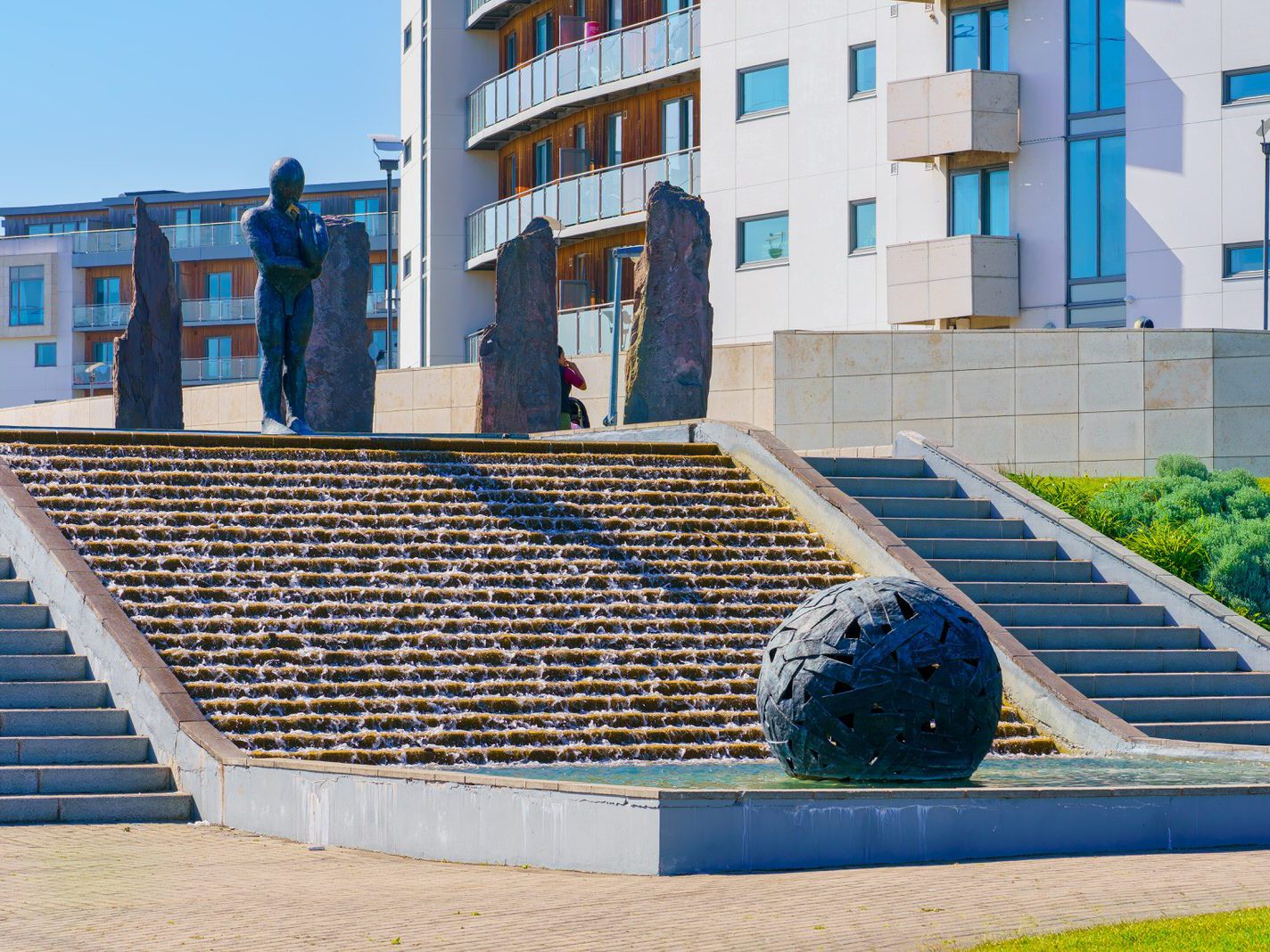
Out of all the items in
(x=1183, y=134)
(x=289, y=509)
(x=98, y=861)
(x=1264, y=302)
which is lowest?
(x=98, y=861)

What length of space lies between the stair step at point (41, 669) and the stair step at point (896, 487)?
7.91 m

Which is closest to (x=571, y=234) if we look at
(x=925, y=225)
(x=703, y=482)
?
(x=925, y=225)

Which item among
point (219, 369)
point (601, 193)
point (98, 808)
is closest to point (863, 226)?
point (601, 193)

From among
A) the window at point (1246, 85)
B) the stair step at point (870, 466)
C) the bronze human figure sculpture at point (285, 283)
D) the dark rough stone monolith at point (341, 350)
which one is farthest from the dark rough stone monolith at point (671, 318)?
the window at point (1246, 85)

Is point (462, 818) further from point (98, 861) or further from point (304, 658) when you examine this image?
point (304, 658)

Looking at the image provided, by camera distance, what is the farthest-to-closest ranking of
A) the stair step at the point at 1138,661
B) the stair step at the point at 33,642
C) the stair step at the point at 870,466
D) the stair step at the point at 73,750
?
the stair step at the point at 870,466
the stair step at the point at 1138,661
the stair step at the point at 33,642
the stair step at the point at 73,750

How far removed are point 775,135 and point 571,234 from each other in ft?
20.4

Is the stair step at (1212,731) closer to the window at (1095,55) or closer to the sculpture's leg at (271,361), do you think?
the sculpture's leg at (271,361)

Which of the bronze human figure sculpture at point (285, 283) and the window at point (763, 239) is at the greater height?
the window at point (763, 239)

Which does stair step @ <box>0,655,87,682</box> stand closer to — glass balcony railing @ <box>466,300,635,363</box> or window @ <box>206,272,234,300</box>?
glass balcony railing @ <box>466,300,635,363</box>

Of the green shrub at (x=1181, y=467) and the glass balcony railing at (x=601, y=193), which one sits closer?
the green shrub at (x=1181, y=467)

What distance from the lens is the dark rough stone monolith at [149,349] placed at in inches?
1035

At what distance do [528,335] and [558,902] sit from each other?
59.7 ft

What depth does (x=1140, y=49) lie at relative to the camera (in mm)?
33156
